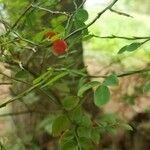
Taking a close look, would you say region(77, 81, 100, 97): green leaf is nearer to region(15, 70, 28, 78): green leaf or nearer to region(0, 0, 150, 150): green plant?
region(0, 0, 150, 150): green plant

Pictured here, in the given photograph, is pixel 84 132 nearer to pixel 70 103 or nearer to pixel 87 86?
pixel 70 103

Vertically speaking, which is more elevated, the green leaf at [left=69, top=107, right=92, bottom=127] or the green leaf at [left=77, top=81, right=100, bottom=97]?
the green leaf at [left=77, top=81, right=100, bottom=97]

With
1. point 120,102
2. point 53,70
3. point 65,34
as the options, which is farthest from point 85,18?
point 120,102

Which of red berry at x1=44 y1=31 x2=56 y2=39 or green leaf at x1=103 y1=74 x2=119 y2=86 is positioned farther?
red berry at x1=44 y1=31 x2=56 y2=39

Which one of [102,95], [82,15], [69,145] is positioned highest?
[82,15]

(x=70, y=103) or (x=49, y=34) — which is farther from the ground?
(x=49, y=34)

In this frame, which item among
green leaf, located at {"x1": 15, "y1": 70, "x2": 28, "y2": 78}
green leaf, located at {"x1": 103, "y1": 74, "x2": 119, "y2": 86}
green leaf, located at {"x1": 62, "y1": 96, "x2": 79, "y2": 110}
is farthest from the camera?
green leaf, located at {"x1": 15, "y1": 70, "x2": 28, "y2": 78}

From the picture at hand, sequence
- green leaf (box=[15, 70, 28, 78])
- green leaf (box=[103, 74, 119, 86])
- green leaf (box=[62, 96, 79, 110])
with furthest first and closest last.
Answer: green leaf (box=[15, 70, 28, 78])
green leaf (box=[62, 96, 79, 110])
green leaf (box=[103, 74, 119, 86])

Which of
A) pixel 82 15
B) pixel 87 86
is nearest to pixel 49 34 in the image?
pixel 82 15

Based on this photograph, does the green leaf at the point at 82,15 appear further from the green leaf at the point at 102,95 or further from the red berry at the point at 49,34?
the green leaf at the point at 102,95

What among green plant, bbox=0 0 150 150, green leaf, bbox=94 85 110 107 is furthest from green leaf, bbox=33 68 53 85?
green leaf, bbox=94 85 110 107

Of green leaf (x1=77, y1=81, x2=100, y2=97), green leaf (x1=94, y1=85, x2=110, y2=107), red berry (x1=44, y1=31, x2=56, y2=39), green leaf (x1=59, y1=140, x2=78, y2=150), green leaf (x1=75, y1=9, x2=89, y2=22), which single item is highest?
green leaf (x1=75, y1=9, x2=89, y2=22)
